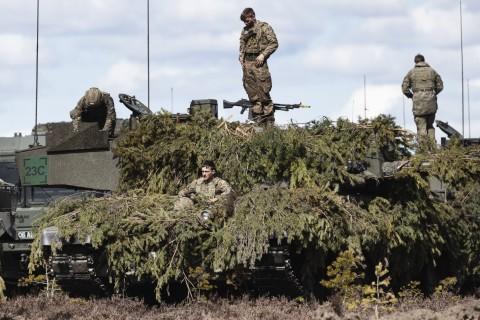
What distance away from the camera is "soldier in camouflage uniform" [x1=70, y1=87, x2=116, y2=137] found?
16.2m

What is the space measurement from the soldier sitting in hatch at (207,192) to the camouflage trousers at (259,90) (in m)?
1.85

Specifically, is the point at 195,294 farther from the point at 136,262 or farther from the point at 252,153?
the point at 252,153

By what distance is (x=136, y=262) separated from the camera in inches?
485

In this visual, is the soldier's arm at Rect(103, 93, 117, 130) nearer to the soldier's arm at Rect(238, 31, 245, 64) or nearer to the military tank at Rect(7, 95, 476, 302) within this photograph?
the military tank at Rect(7, 95, 476, 302)

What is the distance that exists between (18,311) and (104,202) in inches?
56.0

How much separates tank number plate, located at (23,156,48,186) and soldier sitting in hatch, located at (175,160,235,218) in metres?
2.86

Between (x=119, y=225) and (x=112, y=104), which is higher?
(x=112, y=104)

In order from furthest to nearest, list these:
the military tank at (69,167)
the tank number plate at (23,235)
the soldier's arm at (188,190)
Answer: the tank number plate at (23,235) → the military tank at (69,167) → the soldier's arm at (188,190)

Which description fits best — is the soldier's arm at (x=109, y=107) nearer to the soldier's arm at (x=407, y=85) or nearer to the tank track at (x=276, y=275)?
the tank track at (x=276, y=275)

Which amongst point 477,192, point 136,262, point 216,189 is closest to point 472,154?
point 477,192

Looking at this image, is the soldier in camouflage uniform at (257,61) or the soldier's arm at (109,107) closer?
the soldier in camouflage uniform at (257,61)

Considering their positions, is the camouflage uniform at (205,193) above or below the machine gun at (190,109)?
below

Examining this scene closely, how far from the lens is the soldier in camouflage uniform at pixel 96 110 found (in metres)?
16.2

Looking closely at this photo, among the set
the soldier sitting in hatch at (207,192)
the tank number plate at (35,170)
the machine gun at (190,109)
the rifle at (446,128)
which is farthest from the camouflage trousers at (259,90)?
the rifle at (446,128)
